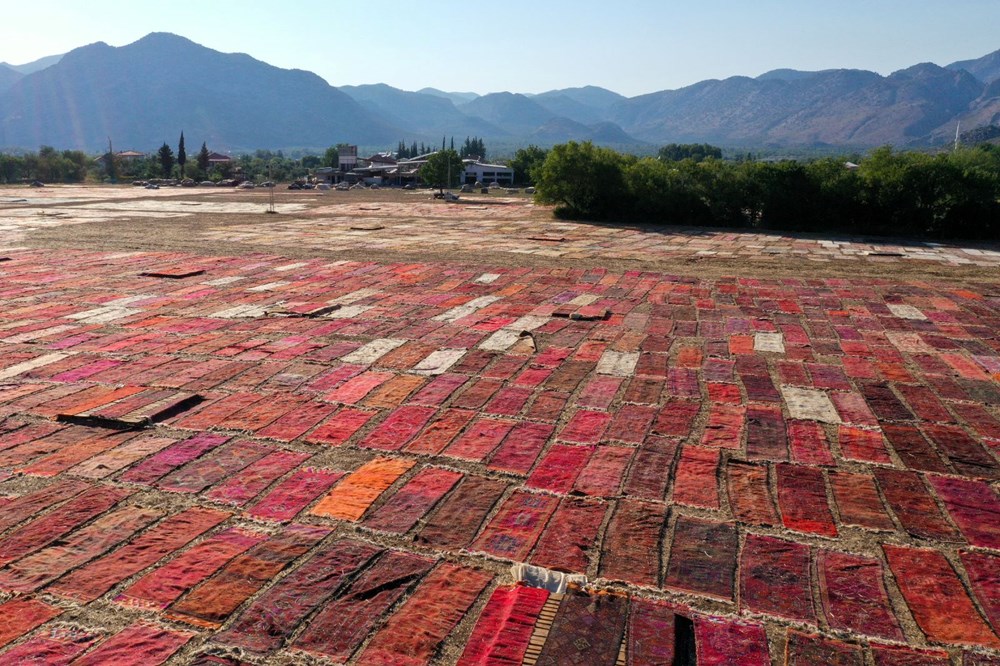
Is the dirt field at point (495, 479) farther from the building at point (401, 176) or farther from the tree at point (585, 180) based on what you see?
the building at point (401, 176)

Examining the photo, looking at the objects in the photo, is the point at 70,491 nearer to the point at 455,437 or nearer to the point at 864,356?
the point at 455,437

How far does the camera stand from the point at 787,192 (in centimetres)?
2861

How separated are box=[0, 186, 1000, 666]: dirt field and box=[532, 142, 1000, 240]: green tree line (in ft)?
51.7

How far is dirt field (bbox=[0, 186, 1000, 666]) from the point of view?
3.84m

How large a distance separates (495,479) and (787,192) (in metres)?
26.7

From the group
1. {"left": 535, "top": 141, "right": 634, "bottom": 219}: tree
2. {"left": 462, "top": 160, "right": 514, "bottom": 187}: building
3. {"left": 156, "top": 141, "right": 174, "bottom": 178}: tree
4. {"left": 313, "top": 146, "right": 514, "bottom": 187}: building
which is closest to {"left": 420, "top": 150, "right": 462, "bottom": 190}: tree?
{"left": 313, "top": 146, "right": 514, "bottom": 187}: building

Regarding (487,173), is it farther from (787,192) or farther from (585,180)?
(787,192)

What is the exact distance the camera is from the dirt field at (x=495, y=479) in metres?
3.84

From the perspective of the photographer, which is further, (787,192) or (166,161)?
(166,161)

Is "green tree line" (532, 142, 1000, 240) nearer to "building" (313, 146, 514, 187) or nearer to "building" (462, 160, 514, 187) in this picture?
"building" (313, 146, 514, 187)

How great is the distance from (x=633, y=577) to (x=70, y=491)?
164 inches

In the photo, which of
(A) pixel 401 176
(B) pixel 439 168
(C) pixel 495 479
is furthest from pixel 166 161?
(C) pixel 495 479

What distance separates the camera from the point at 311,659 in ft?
11.8

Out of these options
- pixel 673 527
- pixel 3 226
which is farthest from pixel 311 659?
pixel 3 226
